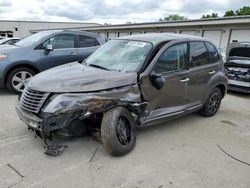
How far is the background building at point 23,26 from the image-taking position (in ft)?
157

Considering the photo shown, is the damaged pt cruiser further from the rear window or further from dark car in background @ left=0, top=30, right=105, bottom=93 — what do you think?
the rear window

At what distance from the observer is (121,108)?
12.3ft

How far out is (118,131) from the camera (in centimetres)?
365

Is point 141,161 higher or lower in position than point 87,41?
lower

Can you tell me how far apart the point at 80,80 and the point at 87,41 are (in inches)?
182

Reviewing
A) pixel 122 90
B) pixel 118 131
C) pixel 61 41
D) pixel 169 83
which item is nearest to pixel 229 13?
pixel 61 41

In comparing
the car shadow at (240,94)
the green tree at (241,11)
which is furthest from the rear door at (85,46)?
the green tree at (241,11)

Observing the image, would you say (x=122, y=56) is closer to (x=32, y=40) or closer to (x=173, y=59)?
(x=173, y=59)

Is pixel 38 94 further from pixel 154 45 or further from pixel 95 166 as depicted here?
pixel 154 45

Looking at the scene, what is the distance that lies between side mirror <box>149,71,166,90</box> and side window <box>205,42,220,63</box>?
178 centimetres

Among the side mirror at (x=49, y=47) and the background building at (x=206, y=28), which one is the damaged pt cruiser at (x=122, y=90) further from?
the background building at (x=206, y=28)

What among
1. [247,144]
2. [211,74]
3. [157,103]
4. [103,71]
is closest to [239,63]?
[211,74]

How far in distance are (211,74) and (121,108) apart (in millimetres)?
2450

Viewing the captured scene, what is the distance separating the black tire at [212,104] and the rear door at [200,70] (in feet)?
0.91
